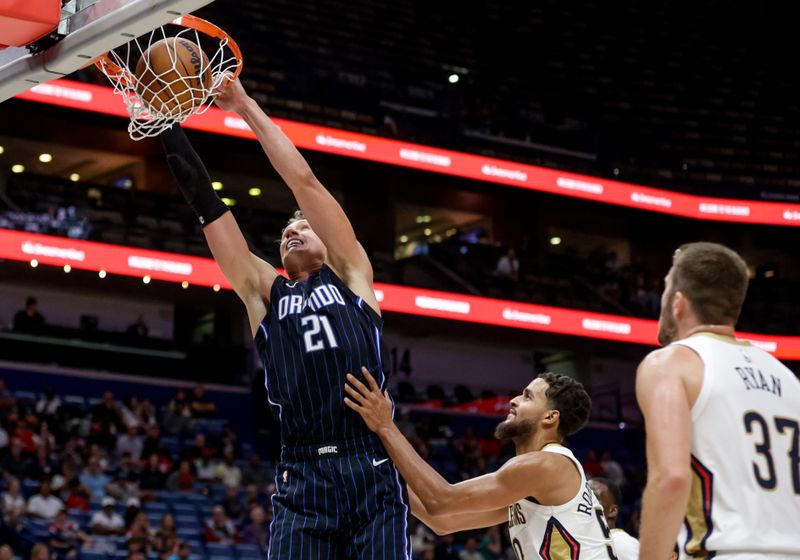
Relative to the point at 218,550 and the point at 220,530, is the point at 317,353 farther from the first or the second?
the point at 220,530

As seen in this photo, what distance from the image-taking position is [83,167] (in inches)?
930

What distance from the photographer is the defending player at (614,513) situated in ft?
16.9

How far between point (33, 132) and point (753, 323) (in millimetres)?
15129

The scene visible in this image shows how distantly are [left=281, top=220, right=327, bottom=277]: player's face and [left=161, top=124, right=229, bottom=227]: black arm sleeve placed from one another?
0.27m

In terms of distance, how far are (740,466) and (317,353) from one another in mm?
1560

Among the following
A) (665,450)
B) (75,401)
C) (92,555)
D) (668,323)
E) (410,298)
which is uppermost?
(410,298)

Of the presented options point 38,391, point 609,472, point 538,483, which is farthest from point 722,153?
point 538,483

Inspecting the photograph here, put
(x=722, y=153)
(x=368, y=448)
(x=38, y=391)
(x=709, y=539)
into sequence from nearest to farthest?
(x=709, y=539) < (x=368, y=448) < (x=38, y=391) < (x=722, y=153)

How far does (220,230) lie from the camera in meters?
4.18

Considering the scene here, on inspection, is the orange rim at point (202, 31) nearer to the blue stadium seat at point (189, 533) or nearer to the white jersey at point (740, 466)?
the white jersey at point (740, 466)

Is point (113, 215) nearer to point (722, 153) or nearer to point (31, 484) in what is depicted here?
point (31, 484)

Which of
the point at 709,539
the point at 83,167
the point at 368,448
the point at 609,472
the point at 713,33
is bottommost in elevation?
the point at 709,539

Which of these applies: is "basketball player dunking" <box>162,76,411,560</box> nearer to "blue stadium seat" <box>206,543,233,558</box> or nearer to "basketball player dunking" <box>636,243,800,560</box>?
"basketball player dunking" <box>636,243,800,560</box>

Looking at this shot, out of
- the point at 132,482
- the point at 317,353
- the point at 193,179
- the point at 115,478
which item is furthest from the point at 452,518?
the point at 115,478
